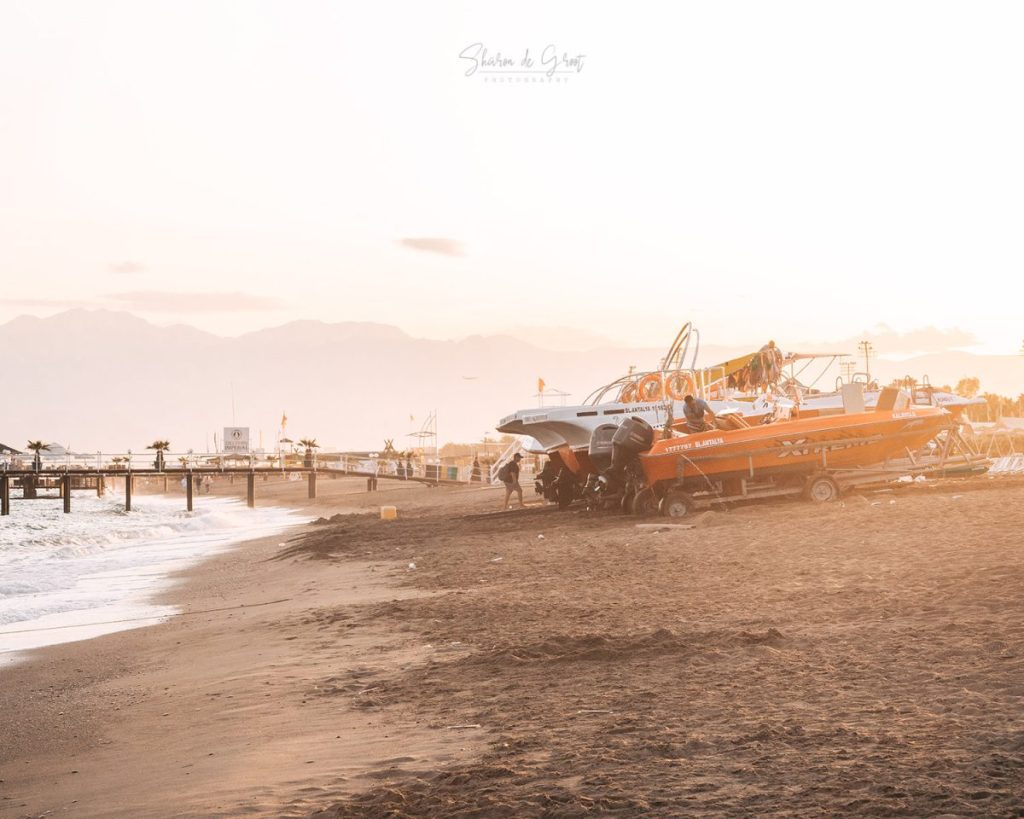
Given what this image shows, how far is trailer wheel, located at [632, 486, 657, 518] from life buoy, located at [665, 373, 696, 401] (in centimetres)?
630

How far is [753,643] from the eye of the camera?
721cm

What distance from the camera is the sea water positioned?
13047mm

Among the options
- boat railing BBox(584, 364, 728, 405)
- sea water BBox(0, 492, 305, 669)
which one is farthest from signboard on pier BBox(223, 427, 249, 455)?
boat railing BBox(584, 364, 728, 405)

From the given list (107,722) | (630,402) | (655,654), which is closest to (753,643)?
(655,654)

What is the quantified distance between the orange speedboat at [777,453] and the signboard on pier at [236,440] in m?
54.2

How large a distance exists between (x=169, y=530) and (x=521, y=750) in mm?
34628

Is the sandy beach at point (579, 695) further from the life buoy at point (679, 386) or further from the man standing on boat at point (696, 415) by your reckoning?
the life buoy at point (679, 386)

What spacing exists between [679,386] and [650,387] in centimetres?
141

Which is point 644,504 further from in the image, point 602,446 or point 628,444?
point 602,446

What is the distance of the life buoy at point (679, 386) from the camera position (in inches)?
1031

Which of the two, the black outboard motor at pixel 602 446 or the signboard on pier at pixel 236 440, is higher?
the signboard on pier at pixel 236 440

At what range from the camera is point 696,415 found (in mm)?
20500

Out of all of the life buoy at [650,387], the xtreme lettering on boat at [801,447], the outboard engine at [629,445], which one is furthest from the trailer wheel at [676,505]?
the life buoy at [650,387]

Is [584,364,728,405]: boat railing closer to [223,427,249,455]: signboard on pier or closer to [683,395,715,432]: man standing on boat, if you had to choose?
[683,395,715,432]: man standing on boat
